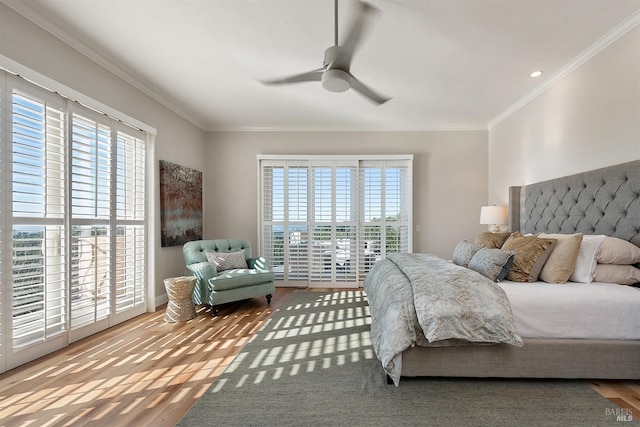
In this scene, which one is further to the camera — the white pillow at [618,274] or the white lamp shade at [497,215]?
the white lamp shade at [497,215]

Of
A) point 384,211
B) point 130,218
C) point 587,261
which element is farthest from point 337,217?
point 587,261

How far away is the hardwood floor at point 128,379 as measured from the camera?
1.74 metres

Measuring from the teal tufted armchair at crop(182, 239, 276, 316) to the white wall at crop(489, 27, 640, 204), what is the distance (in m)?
3.76

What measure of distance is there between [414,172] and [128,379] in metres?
4.60

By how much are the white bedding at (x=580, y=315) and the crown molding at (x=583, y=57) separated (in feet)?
7.00

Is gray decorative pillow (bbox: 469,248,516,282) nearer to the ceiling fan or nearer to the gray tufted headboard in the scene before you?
the gray tufted headboard

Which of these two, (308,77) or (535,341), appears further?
(308,77)

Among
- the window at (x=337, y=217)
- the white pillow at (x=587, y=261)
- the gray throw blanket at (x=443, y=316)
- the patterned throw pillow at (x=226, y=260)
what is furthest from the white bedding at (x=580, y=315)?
the patterned throw pillow at (x=226, y=260)

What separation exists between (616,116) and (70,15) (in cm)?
467

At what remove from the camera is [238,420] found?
1.67m

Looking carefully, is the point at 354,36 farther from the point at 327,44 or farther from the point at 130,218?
the point at 130,218

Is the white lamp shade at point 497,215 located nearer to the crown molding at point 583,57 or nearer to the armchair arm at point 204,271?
the crown molding at point 583,57

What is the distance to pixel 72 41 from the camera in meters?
2.59

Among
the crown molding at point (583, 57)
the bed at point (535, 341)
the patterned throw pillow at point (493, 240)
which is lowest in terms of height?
the bed at point (535, 341)
